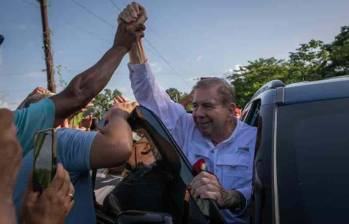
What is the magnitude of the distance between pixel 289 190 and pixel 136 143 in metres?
0.93

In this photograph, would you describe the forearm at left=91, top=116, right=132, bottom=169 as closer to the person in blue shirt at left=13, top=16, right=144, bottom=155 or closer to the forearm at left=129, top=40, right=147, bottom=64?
the person in blue shirt at left=13, top=16, right=144, bottom=155

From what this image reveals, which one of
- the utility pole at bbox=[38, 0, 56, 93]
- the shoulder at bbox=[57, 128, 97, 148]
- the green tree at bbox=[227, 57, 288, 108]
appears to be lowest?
the shoulder at bbox=[57, 128, 97, 148]

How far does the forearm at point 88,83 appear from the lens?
237 centimetres

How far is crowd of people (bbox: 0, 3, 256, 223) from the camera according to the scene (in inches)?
53.8

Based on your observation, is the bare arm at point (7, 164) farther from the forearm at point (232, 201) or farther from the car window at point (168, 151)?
the forearm at point (232, 201)

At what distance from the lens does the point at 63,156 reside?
1.85m

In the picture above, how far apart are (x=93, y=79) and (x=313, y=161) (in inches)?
47.3

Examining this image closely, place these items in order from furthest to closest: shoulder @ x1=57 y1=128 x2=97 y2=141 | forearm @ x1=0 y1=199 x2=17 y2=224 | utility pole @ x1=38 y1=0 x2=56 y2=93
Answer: utility pole @ x1=38 y1=0 x2=56 y2=93
shoulder @ x1=57 y1=128 x2=97 y2=141
forearm @ x1=0 y1=199 x2=17 y2=224

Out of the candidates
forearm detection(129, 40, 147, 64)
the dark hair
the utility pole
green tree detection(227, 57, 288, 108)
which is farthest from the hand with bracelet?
green tree detection(227, 57, 288, 108)

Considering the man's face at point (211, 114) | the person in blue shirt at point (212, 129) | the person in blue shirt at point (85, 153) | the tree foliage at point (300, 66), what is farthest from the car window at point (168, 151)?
the tree foliage at point (300, 66)

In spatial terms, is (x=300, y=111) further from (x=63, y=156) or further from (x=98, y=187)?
(x=98, y=187)

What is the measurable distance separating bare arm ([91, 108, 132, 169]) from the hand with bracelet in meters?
0.35

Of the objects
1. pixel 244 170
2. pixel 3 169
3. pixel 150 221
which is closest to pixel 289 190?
pixel 150 221

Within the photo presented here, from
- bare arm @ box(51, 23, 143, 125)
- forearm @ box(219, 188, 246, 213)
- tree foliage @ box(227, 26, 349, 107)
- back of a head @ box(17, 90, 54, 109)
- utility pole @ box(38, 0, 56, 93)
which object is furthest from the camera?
tree foliage @ box(227, 26, 349, 107)
